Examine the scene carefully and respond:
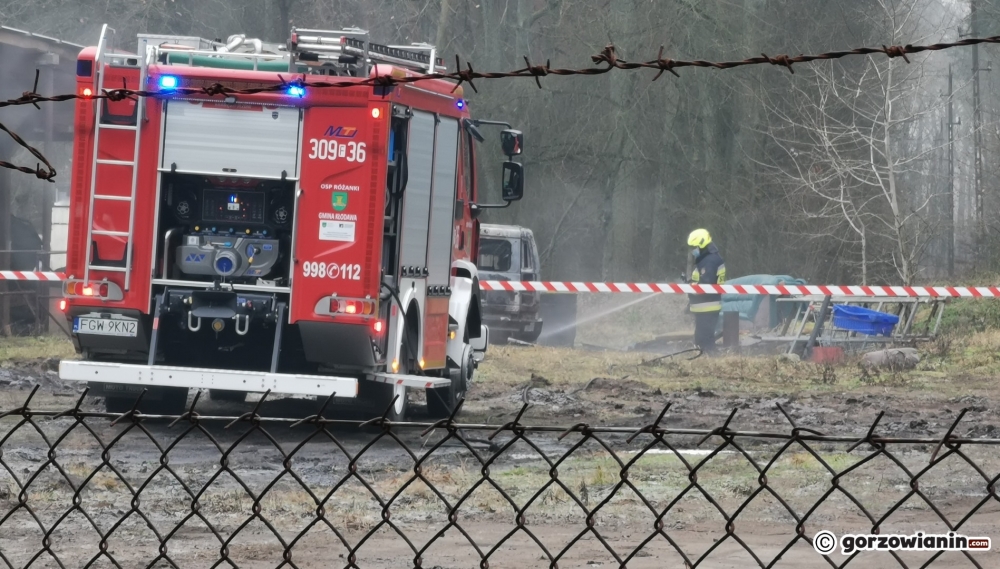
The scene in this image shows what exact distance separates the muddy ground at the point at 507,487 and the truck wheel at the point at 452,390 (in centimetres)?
29

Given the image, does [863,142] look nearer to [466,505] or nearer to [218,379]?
[218,379]

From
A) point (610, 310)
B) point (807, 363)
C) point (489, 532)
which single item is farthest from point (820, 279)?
point (489, 532)

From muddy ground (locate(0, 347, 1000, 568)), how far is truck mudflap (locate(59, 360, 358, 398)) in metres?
0.48

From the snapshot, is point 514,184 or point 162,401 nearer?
point 162,401

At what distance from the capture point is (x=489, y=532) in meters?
6.28

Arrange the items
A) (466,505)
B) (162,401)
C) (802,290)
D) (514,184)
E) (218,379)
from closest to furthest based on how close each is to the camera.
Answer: (466,505)
(218,379)
(162,401)
(514,184)
(802,290)

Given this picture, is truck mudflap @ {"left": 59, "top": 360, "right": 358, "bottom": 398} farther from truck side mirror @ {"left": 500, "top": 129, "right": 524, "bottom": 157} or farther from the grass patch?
the grass patch

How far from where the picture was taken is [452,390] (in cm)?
1173

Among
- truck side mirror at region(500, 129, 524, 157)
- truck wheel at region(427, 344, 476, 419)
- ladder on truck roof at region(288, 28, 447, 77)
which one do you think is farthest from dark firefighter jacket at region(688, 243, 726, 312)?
ladder on truck roof at region(288, 28, 447, 77)

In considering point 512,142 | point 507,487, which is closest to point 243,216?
point 512,142

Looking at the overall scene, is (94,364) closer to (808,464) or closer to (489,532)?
(489,532)

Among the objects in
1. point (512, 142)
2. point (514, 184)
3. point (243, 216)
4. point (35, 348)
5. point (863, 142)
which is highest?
point (863, 142)

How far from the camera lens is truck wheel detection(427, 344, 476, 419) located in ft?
38.4

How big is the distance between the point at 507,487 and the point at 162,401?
436 cm
